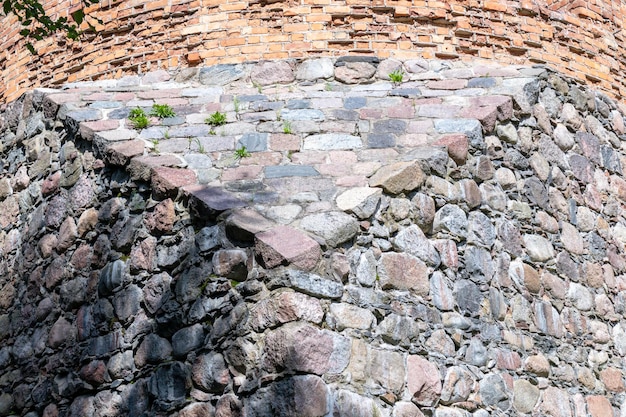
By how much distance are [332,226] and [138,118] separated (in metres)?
1.79

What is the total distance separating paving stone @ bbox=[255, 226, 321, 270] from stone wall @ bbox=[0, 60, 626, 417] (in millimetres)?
16

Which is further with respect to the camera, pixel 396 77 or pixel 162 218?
pixel 396 77

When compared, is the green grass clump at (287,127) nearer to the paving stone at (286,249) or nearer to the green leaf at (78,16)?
the paving stone at (286,249)

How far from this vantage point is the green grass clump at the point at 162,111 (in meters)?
6.13

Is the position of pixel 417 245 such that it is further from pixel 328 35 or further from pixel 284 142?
pixel 328 35

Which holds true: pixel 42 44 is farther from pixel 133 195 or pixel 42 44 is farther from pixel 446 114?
pixel 446 114

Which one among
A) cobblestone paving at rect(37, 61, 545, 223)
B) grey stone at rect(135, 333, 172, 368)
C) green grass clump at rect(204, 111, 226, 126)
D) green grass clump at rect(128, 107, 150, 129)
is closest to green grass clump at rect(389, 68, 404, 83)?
cobblestone paving at rect(37, 61, 545, 223)

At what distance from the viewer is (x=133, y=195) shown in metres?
5.55

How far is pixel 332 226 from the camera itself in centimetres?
493

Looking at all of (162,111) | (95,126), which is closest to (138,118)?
(162,111)

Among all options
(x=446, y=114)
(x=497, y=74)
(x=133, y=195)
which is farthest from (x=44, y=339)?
(x=497, y=74)

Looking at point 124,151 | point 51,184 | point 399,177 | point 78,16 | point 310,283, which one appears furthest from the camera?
point 78,16

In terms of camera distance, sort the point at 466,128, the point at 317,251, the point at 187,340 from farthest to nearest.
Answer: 1. the point at 466,128
2. the point at 187,340
3. the point at 317,251

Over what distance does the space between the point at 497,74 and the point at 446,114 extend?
750 mm
